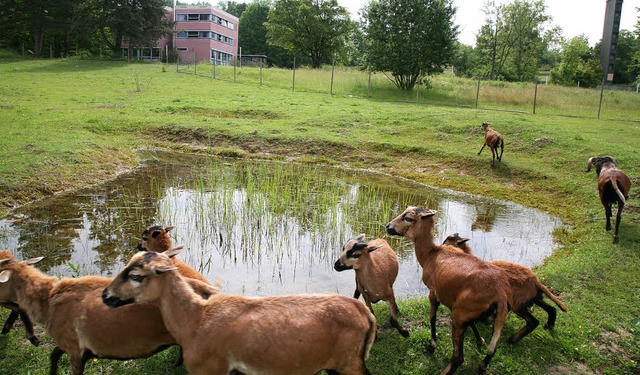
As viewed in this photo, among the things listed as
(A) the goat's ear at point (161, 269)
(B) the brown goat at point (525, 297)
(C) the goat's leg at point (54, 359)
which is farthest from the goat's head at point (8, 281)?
(B) the brown goat at point (525, 297)

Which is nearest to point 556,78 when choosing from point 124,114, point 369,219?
point 124,114

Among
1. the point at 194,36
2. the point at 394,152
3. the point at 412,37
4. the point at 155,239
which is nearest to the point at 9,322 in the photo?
the point at 155,239

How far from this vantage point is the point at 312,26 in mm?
61438

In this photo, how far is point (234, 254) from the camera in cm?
862

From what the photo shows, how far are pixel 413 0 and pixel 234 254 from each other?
29650mm

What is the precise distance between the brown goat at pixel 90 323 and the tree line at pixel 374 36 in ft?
101

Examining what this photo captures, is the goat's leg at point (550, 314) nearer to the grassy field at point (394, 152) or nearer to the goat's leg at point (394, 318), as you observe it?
the grassy field at point (394, 152)

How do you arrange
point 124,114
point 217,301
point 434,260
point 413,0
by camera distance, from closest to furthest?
point 217,301 < point 434,260 < point 124,114 < point 413,0

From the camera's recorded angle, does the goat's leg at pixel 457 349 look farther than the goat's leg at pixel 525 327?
No

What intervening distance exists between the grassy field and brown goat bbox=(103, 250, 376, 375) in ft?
3.65

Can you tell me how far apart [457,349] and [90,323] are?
12.2 feet

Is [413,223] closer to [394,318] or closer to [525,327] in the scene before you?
[394,318]

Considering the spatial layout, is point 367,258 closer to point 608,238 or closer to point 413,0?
point 608,238

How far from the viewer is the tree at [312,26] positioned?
2415 inches
